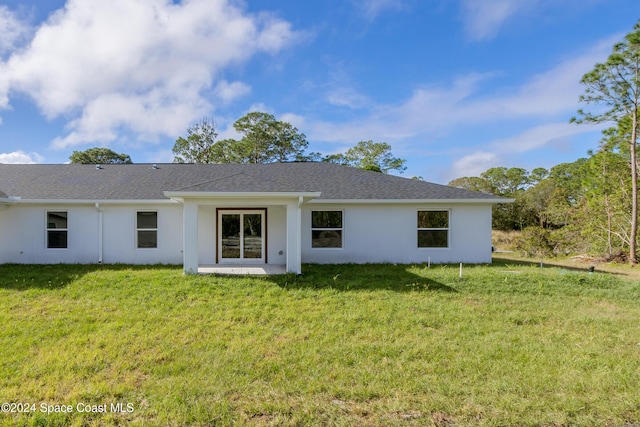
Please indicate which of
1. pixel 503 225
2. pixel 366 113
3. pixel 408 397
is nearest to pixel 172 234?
pixel 408 397

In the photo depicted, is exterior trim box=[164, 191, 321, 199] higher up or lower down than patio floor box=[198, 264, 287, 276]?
higher up

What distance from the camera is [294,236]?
956 centimetres

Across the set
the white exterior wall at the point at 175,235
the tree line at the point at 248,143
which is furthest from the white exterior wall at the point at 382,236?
the tree line at the point at 248,143

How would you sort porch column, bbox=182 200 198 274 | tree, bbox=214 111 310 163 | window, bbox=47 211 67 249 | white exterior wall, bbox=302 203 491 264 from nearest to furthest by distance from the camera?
porch column, bbox=182 200 198 274 < window, bbox=47 211 67 249 < white exterior wall, bbox=302 203 491 264 < tree, bbox=214 111 310 163

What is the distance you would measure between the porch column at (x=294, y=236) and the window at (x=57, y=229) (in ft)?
29.9

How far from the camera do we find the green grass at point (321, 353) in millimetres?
3168

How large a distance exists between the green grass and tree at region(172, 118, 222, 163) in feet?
83.8

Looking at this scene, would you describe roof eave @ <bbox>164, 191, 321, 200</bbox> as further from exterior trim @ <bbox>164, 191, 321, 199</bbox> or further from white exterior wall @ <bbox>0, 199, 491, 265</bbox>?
white exterior wall @ <bbox>0, 199, 491, 265</bbox>

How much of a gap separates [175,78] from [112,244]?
835 centimetres

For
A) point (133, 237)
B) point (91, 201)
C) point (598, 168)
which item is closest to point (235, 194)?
point (133, 237)

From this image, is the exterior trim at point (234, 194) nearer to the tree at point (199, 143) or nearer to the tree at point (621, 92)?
the tree at point (621, 92)

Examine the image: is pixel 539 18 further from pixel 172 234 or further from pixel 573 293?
pixel 172 234

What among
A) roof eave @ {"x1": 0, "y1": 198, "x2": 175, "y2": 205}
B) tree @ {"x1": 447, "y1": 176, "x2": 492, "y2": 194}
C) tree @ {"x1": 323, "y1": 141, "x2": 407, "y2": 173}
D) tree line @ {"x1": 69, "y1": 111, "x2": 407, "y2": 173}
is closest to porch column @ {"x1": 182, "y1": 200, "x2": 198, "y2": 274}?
roof eave @ {"x1": 0, "y1": 198, "x2": 175, "y2": 205}

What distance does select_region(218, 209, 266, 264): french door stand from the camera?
11.6 metres
